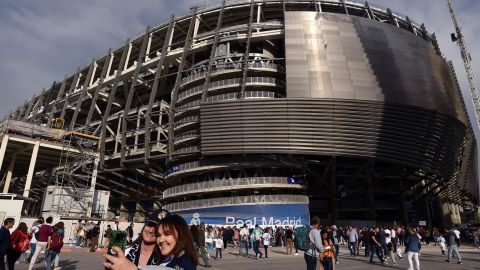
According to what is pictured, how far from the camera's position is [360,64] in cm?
3891

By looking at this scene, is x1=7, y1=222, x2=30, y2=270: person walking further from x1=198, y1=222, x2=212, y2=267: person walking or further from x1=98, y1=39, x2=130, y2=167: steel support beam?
x1=98, y1=39, x2=130, y2=167: steel support beam

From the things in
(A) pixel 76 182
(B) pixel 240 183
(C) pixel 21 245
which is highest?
(A) pixel 76 182

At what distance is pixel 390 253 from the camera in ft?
52.6

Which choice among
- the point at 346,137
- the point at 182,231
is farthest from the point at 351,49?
the point at 182,231

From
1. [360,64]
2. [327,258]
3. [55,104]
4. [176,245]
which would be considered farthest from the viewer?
[55,104]

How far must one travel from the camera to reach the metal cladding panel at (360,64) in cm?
3725

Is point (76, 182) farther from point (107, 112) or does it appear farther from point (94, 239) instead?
point (94, 239)

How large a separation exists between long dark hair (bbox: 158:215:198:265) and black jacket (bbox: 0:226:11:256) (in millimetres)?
6686

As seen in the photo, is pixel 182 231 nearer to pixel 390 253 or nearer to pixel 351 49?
pixel 390 253

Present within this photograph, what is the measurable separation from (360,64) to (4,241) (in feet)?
124

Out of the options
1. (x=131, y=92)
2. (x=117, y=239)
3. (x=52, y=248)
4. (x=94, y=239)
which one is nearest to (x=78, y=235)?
(x=94, y=239)

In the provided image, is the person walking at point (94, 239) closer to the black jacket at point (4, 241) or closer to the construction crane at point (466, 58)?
the black jacket at point (4, 241)

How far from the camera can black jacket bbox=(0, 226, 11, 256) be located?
7457 millimetres

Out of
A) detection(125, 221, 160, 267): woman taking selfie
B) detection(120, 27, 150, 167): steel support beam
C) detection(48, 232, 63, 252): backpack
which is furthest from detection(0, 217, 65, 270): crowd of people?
detection(120, 27, 150, 167): steel support beam
